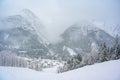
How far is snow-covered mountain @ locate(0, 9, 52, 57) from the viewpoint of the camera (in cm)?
242

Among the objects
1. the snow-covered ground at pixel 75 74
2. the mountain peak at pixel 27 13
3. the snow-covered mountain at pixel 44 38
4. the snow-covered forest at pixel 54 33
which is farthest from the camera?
the mountain peak at pixel 27 13

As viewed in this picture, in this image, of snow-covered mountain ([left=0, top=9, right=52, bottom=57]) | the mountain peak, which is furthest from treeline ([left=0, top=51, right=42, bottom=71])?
the mountain peak

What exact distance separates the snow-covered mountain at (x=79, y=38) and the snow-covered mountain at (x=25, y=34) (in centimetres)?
30

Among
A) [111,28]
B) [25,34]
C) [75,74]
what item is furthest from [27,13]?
[111,28]

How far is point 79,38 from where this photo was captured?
2.60 meters

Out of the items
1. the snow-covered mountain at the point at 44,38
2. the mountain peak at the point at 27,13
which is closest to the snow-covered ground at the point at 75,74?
the snow-covered mountain at the point at 44,38

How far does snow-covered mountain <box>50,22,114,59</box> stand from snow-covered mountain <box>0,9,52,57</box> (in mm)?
300

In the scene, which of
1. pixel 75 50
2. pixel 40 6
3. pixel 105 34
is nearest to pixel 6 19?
pixel 40 6

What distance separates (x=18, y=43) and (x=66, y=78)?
3.51 feet

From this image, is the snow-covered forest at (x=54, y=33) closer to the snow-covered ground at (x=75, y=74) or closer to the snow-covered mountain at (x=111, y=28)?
the snow-covered mountain at (x=111, y=28)

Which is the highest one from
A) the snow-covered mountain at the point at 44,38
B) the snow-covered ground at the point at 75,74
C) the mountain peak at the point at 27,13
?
the mountain peak at the point at 27,13

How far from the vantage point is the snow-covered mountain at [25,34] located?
242 centimetres

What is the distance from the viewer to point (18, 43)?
99.6 inches

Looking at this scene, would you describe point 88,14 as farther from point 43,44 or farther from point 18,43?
point 18,43
